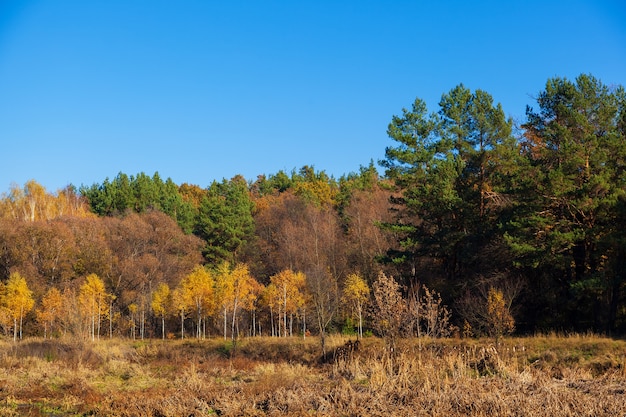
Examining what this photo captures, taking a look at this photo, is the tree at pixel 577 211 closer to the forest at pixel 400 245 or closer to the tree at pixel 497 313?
the forest at pixel 400 245

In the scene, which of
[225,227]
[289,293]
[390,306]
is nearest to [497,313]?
[390,306]

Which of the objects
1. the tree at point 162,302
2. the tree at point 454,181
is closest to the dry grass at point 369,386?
the tree at point 454,181

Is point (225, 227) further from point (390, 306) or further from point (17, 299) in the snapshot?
point (390, 306)

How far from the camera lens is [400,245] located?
41.8m

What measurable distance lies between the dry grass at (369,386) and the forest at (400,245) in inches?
99.7

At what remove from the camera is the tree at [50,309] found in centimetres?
4578

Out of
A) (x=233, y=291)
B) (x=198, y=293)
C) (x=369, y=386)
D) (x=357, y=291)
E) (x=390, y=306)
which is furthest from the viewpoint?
(x=198, y=293)

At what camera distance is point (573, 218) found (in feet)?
94.2

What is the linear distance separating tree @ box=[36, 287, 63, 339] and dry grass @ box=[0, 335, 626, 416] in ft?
65.7

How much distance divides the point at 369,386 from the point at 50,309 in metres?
39.7

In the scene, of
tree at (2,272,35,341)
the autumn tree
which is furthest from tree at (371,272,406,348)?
tree at (2,272,35,341)

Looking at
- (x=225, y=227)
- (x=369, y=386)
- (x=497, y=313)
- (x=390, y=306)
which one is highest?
(x=225, y=227)

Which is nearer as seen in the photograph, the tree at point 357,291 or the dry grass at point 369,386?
the dry grass at point 369,386

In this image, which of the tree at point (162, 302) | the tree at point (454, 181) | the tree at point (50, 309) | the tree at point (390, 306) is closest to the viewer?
the tree at point (390, 306)
